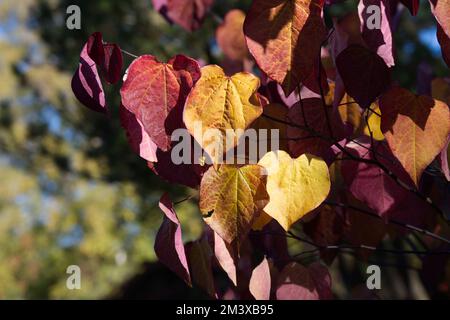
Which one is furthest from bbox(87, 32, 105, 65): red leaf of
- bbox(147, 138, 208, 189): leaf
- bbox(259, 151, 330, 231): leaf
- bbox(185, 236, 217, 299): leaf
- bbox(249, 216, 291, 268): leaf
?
bbox(249, 216, 291, 268): leaf

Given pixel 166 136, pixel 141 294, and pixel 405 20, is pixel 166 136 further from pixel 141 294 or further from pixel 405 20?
pixel 405 20

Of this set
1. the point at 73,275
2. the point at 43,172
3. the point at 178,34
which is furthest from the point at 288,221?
the point at 43,172

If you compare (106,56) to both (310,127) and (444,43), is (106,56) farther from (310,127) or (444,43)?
(444,43)

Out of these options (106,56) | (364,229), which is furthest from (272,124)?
(364,229)

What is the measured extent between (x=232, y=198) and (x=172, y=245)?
14 cm

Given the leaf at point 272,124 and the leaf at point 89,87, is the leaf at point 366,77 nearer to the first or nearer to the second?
the leaf at point 272,124

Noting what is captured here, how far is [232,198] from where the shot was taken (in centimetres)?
82

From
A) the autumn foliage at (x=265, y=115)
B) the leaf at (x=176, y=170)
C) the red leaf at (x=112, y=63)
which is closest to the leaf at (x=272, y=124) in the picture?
the autumn foliage at (x=265, y=115)

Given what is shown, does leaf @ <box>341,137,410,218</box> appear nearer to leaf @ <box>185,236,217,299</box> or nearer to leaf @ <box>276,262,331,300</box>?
leaf @ <box>276,262,331,300</box>

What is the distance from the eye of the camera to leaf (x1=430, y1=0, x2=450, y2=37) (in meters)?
0.79

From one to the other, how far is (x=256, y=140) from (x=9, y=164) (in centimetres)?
1255

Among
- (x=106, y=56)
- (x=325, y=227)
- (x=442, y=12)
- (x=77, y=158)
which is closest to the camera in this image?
(x=442, y=12)

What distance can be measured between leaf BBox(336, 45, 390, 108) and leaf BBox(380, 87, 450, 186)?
0.07 ft
